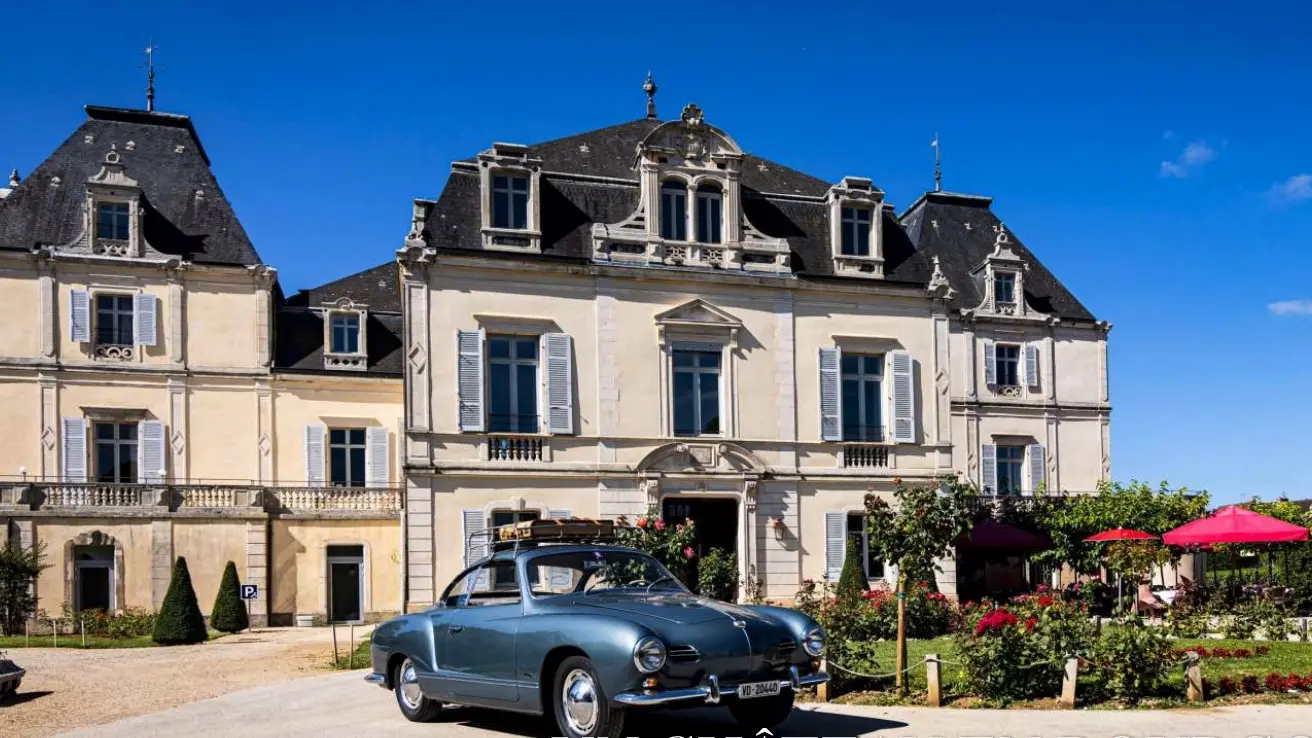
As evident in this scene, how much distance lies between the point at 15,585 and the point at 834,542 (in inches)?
714

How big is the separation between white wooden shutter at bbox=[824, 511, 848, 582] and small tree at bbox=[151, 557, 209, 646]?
13845 mm

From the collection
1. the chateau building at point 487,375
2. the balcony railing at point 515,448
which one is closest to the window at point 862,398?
the chateau building at point 487,375

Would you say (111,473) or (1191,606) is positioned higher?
(111,473)

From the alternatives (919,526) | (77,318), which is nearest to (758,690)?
(919,526)

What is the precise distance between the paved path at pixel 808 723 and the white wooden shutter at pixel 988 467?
24.0 metres

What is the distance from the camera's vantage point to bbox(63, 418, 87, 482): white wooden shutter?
30.7m

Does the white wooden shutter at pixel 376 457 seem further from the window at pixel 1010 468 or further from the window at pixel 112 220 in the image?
the window at pixel 1010 468

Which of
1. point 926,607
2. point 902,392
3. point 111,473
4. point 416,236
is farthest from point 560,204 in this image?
point 111,473

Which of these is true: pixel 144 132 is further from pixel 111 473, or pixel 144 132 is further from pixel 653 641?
pixel 653 641

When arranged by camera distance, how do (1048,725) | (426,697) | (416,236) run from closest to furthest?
(1048,725) → (426,697) → (416,236)

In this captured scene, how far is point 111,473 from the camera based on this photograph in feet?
103

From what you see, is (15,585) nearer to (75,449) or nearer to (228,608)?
(228,608)

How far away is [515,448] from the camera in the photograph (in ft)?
86.0

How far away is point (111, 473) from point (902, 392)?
20093mm
